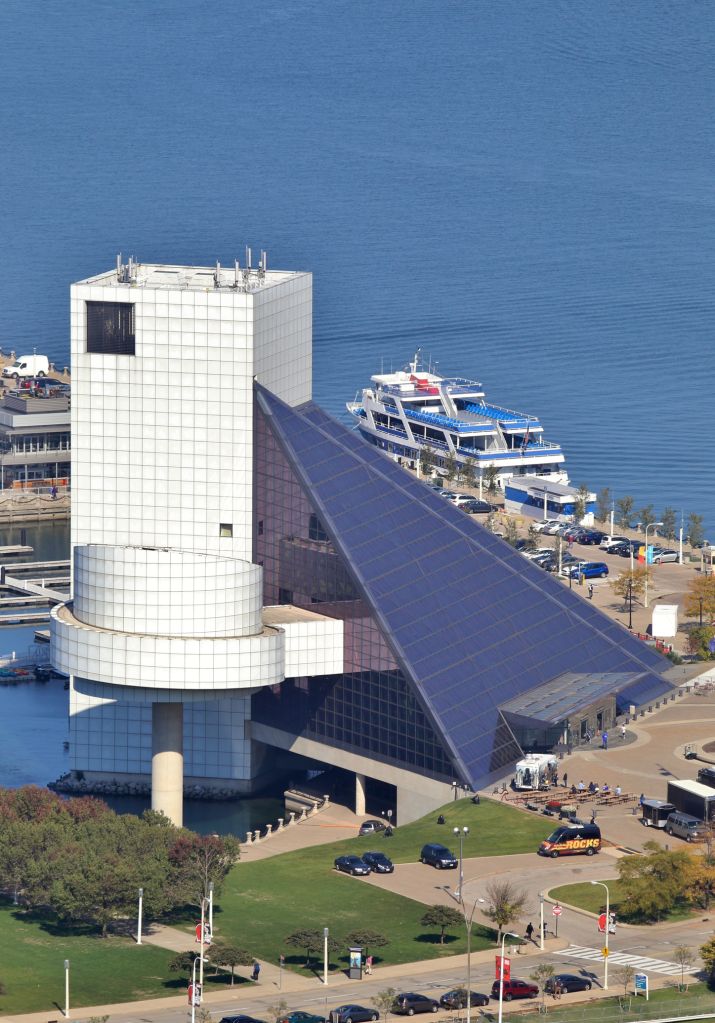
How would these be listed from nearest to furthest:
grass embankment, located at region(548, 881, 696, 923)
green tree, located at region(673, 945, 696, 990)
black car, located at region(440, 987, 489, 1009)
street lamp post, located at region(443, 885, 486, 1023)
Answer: street lamp post, located at region(443, 885, 486, 1023) < black car, located at region(440, 987, 489, 1009) < green tree, located at region(673, 945, 696, 990) < grass embankment, located at region(548, 881, 696, 923)

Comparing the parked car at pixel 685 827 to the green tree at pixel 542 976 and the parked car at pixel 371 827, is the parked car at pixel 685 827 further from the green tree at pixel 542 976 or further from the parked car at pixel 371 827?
the green tree at pixel 542 976

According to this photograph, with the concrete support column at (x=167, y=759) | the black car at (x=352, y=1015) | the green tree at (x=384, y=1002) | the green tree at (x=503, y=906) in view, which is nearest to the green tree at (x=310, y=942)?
the green tree at (x=384, y=1002)

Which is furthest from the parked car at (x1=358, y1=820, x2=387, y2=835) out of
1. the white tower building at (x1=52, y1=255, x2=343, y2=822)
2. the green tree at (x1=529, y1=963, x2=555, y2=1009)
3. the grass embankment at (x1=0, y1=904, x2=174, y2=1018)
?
the green tree at (x1=529, y1=963, x2=555, y2=1009)

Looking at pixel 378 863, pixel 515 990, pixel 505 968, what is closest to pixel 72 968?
pixel 515 990

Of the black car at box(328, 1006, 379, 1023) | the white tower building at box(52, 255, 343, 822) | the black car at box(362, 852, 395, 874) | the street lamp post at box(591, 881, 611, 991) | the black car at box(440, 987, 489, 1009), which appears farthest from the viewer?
the white tower building at box(52, 255, 343, 822)

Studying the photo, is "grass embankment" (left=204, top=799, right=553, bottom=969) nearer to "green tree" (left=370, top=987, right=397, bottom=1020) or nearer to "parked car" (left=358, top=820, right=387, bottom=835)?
"parked car" (left=358, top=820, right=387, bottom=835)
